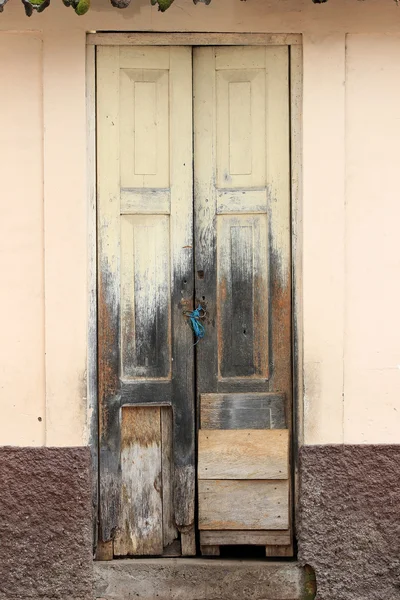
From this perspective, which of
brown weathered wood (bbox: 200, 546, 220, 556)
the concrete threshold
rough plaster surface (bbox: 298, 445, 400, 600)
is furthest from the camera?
brown weathered wood (bbox: 200, 546, 220, 556)

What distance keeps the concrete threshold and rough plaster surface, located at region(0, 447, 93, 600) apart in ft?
0.59

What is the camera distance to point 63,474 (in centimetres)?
477

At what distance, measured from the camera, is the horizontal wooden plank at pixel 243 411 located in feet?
16.1

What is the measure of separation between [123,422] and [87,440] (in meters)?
0.24

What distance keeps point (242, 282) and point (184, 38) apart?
4.41 ft

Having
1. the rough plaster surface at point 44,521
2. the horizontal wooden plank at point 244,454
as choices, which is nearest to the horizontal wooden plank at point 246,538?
the horizontal wooden plank at point 244,454

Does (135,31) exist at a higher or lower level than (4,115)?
higher

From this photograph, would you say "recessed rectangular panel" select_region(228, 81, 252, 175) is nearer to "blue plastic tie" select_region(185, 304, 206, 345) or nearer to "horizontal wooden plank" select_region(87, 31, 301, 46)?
"horizontal wooden plank" select_region(87, 31, 301, 46)

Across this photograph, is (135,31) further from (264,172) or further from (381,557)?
(381,557)

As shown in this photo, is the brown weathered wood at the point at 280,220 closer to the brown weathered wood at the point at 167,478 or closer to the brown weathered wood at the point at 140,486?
the brown weathered wood at the point at 167,478

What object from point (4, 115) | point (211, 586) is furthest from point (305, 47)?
point (211, 586)

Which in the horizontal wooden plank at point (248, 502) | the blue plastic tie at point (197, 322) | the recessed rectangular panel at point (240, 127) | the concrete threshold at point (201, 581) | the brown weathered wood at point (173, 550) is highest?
the recessed rectangular panel at point (240, 127)

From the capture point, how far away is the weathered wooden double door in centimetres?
487

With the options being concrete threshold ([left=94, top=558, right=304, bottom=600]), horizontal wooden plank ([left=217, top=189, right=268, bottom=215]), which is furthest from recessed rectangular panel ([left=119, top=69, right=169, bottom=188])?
concrete threshold ([left=94, top=558, right=304, bottom=600])
